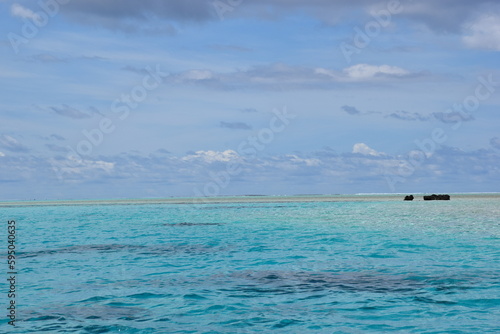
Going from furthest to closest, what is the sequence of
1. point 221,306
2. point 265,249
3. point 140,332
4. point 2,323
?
point 265,249 < point 221,306 < point 2,323 < point 140,332

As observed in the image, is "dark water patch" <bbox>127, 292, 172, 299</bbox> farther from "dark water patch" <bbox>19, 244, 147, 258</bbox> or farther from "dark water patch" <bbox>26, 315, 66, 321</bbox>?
"dark water patch" <bbox>19, 244, 147, 258</bbox>

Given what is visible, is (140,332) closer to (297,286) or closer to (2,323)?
(2,323)

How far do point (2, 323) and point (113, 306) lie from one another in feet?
12.0

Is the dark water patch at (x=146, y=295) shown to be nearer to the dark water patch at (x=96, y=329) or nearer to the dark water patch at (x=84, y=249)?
the dark water patch at (x=96, y=329)

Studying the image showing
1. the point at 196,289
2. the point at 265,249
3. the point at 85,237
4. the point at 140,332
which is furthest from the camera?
the point at 85,237

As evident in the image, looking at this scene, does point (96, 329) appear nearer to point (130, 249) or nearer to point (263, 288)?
point (263, 288)

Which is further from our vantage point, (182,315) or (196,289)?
(196,289)

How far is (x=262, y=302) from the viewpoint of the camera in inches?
773

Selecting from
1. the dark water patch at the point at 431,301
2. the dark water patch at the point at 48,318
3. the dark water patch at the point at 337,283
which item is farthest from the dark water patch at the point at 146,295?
the dark water patch at the point at 431,301

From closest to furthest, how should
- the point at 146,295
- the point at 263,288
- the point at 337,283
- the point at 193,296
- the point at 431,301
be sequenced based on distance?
the point at 431,301 < the point at 193,296 < the point at 146,295 < the point at 263,288 < the point at 337,283

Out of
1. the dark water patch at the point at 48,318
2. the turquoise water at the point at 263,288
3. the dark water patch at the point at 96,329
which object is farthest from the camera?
the dark water patch at the point at 48,318

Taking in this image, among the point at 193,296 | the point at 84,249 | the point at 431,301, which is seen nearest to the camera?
the point at 431,301

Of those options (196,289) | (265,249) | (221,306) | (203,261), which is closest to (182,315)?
(221,306)

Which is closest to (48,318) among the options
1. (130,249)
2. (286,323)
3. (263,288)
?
(286,323)
